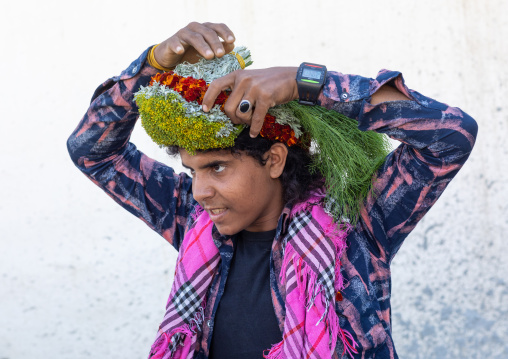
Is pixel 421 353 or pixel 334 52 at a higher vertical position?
pixel 334 52

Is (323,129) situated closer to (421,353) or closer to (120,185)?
(120,185)

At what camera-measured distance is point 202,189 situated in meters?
2.09

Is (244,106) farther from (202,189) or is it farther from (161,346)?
(161,346)

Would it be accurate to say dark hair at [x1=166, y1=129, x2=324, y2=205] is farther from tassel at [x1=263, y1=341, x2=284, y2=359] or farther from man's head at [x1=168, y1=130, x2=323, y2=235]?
tassel at [x1=263, y1=341, x2=284, y2=359]

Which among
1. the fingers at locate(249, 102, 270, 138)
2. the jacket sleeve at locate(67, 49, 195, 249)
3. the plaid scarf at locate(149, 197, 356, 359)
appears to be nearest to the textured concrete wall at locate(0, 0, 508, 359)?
the jacket sleeve at locate(67, 49, 195, 249)

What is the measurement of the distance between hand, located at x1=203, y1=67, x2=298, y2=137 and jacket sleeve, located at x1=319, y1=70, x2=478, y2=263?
0.40ft

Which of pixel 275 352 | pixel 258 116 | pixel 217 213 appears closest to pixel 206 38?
pixel 258 116

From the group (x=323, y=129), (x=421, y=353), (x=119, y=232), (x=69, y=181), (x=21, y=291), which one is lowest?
(x=421, y=353)

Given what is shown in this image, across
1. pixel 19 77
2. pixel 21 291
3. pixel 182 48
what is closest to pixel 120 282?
pixel 21 291

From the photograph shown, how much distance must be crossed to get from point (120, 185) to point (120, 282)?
1.82m

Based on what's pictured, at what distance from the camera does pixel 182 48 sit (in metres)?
2.03

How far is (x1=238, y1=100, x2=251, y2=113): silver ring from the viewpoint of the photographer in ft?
6.04

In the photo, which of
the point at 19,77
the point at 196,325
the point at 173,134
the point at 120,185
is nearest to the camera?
the point at 173,134

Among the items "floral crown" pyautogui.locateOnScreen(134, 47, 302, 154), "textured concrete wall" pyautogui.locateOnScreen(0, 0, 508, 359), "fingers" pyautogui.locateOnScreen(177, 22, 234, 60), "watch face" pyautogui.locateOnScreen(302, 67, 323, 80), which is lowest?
"textured concrete wall" pyautogui.locateOnScreen(0, 0, 508, 359)
